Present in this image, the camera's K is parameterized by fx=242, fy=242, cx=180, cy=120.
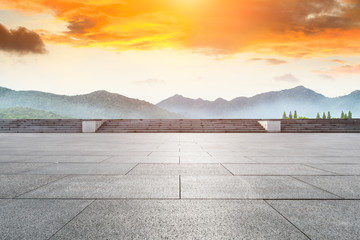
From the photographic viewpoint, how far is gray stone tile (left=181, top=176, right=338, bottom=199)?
13.6 ft

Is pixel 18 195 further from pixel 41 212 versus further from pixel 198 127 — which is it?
pixel 198 127

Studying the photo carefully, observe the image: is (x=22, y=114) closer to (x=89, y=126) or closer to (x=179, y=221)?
(x=89, y=126)

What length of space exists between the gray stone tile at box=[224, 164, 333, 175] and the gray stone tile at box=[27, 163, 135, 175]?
2.89 m

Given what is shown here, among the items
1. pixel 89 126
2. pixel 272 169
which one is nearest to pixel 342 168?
pixel 272 169

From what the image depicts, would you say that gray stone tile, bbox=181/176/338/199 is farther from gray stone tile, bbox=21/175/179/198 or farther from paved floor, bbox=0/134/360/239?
gray stone tile, bbox=21/175/179/198

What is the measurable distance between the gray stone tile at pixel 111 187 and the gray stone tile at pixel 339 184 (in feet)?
9.38

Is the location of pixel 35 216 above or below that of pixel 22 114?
below

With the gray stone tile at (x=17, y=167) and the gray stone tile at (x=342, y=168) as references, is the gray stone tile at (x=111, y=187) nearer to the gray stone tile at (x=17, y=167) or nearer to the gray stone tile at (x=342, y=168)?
the gray stone tile at (x=17, y=167)

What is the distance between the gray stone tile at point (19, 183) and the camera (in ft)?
14.3

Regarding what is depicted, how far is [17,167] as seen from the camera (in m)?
6.71

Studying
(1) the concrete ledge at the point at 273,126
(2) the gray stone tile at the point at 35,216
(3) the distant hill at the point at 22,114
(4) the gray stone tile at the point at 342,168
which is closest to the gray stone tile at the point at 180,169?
(2) the gray stone tile at the point at 35,216

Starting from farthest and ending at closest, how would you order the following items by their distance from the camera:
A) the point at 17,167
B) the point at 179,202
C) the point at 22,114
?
the point at 22,114 < the point at 17,167 < the point at 179,202

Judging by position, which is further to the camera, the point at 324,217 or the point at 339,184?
the point at 339,184

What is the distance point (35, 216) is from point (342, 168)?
7.21 metres
